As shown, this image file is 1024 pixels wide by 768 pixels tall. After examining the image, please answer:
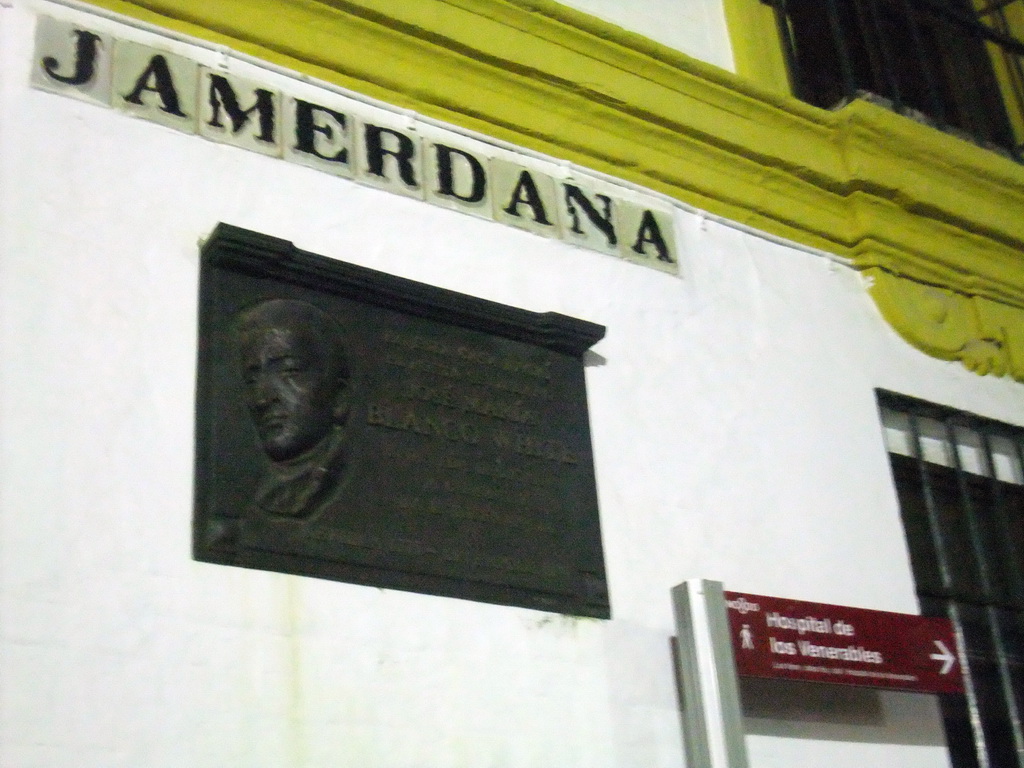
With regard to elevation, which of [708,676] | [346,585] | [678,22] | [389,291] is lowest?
[708,676]

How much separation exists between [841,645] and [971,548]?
1.12m

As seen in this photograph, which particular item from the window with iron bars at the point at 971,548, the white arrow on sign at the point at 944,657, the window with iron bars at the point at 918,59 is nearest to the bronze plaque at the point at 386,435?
the white arrow on sign at the point at 944,657

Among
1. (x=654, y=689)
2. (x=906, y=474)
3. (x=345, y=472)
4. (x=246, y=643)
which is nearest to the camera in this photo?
(x=246, y=643)

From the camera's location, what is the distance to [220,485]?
11.3 ft

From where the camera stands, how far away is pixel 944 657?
4.37 metres

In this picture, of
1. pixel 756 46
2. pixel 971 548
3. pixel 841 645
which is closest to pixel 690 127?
pixel 756 46

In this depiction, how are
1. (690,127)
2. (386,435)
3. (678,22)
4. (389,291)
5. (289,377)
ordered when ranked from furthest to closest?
(678,22) → (690,127) → (389,291) → (386,435) → (289,377)

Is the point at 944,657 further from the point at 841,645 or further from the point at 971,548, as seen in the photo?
the point at 971,548

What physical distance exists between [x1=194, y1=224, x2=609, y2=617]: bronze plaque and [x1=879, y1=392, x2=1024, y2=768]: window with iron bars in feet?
4.73

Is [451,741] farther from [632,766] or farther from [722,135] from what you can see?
[722,135]

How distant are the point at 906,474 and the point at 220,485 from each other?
2610 mm

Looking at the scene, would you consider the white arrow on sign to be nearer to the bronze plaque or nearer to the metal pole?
the metal pole

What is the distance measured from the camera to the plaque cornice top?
368cm

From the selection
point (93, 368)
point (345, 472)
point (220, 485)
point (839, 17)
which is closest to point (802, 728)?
point (345, 472)
